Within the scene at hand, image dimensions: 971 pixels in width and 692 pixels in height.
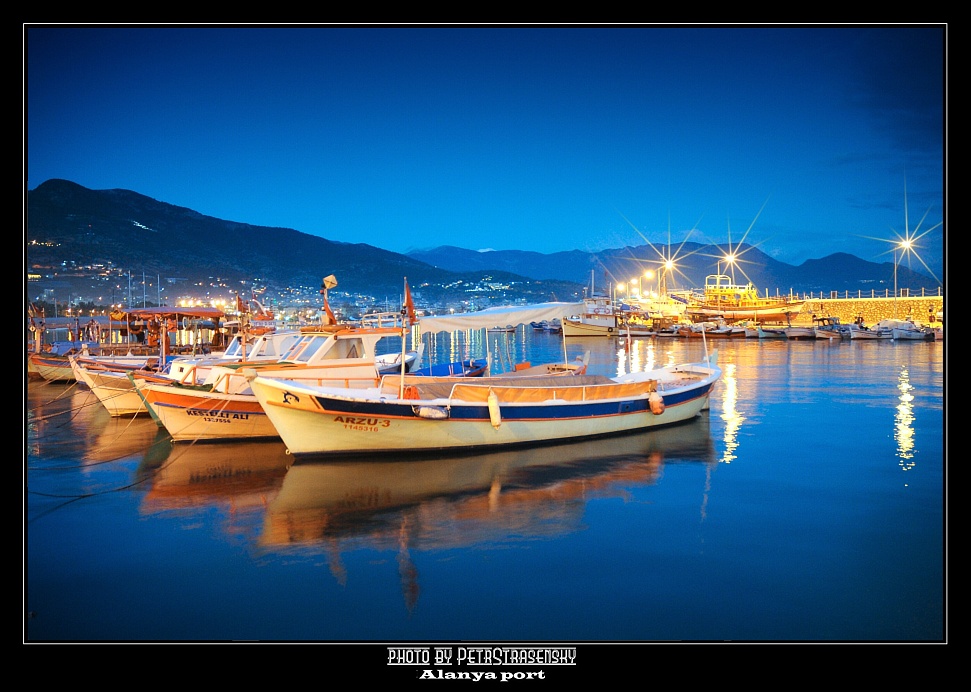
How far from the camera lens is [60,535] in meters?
8.91

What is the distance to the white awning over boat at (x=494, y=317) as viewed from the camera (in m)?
14.8

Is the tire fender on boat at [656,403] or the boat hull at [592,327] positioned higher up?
the boat hull at [592,327]

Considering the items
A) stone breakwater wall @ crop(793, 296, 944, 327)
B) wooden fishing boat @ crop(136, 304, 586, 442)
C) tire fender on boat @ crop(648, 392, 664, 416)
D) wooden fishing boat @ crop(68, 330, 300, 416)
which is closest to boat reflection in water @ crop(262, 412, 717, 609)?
tire fender on boat @ crop(648, 392, 664, 416)

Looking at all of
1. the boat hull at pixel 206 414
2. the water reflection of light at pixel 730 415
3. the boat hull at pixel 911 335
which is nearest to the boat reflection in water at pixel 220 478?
the boat hull at pixel 206 414

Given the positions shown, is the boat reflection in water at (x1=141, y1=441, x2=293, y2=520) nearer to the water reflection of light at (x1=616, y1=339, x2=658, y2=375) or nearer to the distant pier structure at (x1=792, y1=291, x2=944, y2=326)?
the water reflection of light at (x1=616, y1=339, x2=658, y2=375)

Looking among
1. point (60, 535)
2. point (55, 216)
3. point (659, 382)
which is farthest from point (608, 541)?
point (55, 216)

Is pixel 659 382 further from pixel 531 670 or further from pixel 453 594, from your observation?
pixel 531 670

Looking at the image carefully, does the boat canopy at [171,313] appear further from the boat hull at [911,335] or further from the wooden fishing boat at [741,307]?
the wooden fishing boat at [741,307]

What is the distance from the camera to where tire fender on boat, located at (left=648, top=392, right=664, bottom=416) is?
48.3 ft

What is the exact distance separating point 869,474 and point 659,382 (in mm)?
5675

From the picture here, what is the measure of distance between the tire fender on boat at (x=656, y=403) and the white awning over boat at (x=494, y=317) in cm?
272

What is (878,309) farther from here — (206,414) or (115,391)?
(206,414)

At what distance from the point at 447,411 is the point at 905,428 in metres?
11.8

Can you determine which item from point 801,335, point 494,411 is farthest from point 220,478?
point 801,335
